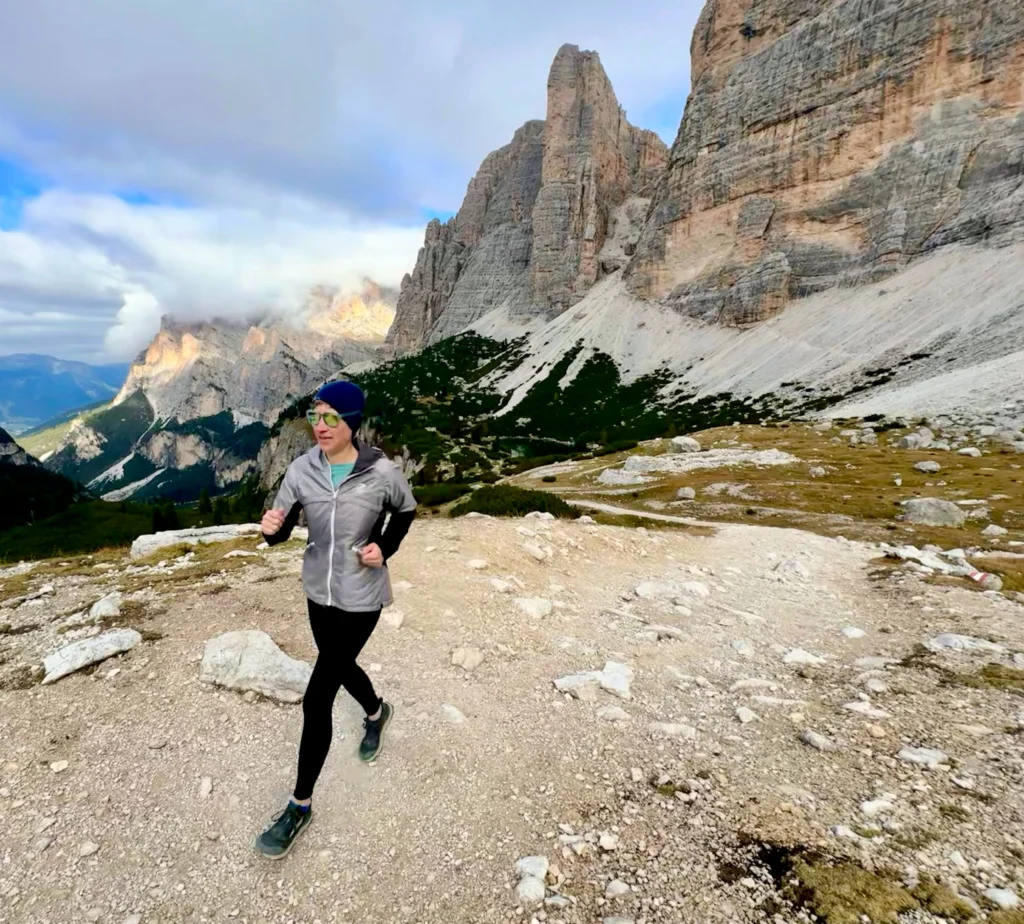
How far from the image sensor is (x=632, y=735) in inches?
252

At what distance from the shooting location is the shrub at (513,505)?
19.0 meters

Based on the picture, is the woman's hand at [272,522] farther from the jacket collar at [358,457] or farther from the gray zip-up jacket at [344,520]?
the jacket collar at [358,457]

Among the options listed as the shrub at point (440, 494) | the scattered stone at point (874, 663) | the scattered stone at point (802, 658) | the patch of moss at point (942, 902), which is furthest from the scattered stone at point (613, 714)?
the shrub at point (440, 494)

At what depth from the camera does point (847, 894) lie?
3.96 meters

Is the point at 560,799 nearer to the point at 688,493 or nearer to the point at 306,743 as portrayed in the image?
the point at 306,743

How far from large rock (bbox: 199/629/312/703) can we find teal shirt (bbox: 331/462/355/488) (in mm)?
3393

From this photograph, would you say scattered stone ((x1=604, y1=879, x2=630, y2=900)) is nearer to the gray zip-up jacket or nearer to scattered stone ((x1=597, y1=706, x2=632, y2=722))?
scattered stone ((x1=597, y1=706, x2=632, y2=722))

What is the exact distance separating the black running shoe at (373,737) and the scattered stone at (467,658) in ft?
5.69

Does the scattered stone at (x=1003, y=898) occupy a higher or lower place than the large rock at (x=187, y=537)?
higher

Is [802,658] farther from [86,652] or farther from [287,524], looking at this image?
[86,652]

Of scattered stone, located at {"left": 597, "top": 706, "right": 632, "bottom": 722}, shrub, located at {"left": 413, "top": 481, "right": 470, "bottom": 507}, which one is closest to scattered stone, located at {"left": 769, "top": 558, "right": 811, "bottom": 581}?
scattered stone, located at {"left": 597, "top": 706, "right": 632, "bottom": 722}

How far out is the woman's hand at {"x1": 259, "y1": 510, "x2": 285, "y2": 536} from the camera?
511 cm

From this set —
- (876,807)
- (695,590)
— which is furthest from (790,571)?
(876,807)

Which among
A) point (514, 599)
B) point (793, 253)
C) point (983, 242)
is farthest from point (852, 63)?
point (514, 599)
